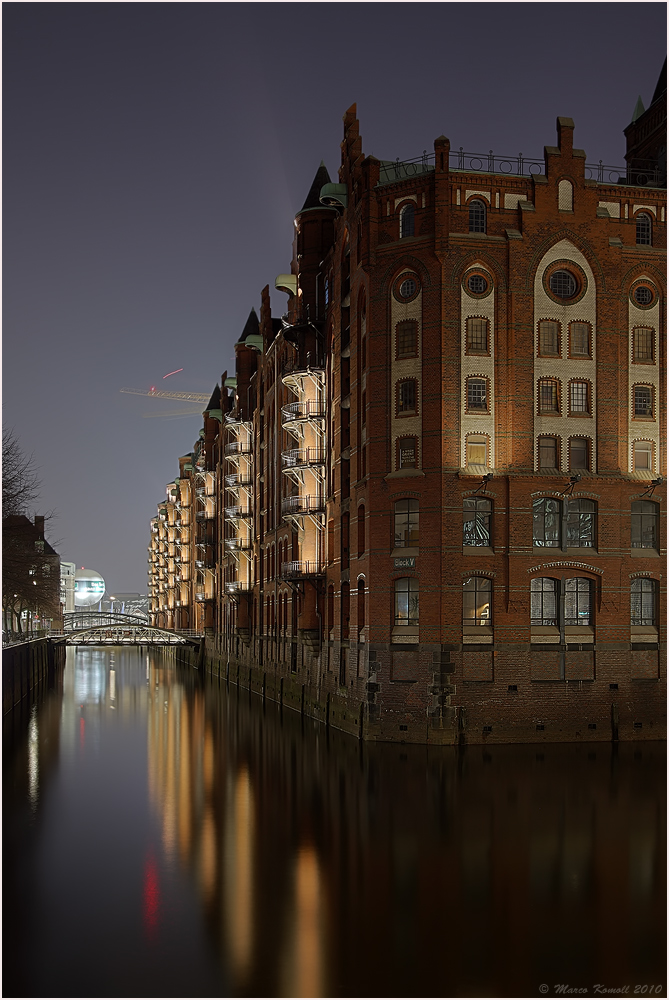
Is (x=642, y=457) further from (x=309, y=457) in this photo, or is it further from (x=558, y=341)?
(x=309, y=457)

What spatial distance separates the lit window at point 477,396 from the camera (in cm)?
3709

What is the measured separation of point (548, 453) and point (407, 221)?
10.2 meters

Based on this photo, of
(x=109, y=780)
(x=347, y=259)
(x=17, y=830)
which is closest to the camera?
(x=17, y=830)

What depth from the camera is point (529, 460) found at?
122 feet

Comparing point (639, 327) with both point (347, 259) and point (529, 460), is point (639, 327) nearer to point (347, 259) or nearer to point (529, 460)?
point (529, 460)

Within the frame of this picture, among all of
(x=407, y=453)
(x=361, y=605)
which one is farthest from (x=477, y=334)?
(x=361, y=605)

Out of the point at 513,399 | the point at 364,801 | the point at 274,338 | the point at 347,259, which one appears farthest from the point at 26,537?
the point at 364,801

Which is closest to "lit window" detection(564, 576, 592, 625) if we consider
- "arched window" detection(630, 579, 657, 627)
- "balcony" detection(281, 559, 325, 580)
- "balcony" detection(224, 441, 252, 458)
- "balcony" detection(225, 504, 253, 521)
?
"arched window" detection(630, 579, 657, 627)

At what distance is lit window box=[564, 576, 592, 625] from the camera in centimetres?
3700

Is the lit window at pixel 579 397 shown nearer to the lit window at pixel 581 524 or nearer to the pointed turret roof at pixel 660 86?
the lit window at pixel 581 524

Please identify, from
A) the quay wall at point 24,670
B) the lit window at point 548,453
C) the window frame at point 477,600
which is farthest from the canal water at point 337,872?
the quay wall at point 24,670

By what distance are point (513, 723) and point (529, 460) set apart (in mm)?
9520

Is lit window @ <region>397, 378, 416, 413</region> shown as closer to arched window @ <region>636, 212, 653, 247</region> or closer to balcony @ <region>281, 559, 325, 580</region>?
arched window @ <region>636, 212, 653, 247</region>

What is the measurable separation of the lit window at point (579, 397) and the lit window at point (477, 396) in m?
3.41
